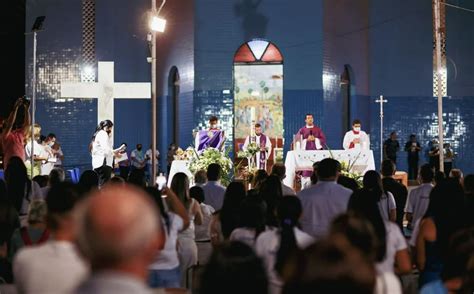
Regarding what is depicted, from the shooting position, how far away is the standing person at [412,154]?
2558 centimetres

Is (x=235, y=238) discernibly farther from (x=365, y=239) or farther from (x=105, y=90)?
(x=105, y=90)

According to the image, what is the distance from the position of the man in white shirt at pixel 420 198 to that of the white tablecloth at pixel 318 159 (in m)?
8.27

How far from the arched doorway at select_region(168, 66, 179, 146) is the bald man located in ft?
78.1

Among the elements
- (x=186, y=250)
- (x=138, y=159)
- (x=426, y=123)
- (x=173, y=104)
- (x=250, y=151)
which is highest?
(x=173, y=104)

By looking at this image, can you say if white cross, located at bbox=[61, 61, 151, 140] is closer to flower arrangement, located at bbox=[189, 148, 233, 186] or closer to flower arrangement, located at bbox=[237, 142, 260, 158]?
flower arrangement, located at bbox=[237, 142, 260, 158]

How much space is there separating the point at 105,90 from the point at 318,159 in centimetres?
850

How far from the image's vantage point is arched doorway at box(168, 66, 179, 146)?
1047 inches

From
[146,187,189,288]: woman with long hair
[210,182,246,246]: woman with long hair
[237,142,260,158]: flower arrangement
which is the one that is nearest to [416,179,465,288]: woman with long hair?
[210,182,246,246]: woman with long hair

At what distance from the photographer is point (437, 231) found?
691 centimetres

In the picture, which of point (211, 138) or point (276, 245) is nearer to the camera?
point (276, 245)

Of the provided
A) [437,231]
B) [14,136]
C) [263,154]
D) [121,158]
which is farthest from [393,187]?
[121,158]

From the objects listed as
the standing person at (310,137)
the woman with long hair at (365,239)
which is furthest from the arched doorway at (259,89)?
the woman with long hair at (365,239)

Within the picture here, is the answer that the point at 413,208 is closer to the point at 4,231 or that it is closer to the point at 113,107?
the point at 4,231

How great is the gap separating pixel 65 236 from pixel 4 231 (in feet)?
9.10
